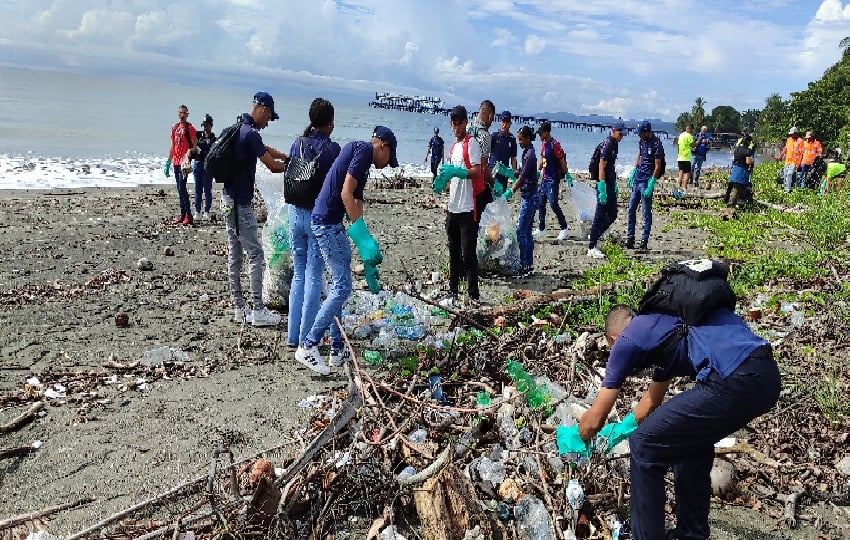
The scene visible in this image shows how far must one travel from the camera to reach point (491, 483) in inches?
114

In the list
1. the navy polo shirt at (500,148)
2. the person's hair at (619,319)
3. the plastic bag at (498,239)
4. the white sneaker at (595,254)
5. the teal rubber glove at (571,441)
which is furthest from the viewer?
the white sneaker at (595,254)

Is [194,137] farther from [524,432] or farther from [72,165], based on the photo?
[72,165]

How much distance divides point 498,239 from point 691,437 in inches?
187

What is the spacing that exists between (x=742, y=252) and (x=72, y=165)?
1821 centimetres

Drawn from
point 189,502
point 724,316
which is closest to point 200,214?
point 189,502

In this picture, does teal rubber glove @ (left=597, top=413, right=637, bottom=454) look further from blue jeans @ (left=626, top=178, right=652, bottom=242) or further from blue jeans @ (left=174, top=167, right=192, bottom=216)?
blue jeans @ (left=174, top=167, right=192, bottom=216)

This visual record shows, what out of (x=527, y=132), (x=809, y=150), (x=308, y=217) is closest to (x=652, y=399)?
(x=308, y=217)

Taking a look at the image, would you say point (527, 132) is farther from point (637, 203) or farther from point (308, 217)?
point (308, 217)

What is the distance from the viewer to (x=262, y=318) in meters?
5.39

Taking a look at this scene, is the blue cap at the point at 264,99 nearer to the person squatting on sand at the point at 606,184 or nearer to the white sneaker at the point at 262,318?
the white sneaker at the point at 262,318

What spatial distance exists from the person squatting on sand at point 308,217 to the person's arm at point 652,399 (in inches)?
101

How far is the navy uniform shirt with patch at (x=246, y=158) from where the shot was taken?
4816mm

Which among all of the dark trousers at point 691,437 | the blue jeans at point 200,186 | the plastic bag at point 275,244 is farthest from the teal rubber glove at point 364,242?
the blue jeans at point 200,186

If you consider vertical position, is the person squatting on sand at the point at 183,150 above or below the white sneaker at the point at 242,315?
above
